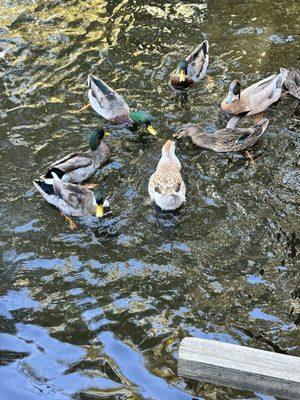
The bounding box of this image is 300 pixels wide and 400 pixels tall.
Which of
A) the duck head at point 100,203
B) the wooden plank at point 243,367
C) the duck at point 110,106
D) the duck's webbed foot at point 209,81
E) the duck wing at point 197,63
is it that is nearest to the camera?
the wooden plank at point 243,367

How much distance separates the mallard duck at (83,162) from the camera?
7.57m

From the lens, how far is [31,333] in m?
5.88

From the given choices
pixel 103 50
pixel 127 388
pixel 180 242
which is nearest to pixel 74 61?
pixel 103 50

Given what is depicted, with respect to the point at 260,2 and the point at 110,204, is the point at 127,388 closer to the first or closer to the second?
the point at 110,204

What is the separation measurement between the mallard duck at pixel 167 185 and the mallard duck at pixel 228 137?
2.33 feet

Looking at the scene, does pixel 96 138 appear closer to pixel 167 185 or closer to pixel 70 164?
pixel 70 164

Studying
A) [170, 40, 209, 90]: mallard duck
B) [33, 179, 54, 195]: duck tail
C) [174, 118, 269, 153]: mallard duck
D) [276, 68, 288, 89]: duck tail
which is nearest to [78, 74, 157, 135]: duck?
[174, 118, 269, 153]: mallard duck

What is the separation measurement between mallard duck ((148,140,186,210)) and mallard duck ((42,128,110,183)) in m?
0.82

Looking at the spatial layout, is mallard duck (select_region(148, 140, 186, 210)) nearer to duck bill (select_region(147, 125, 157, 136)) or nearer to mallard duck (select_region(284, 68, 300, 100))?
duck bill (select_region(147, 125, 157, 136))

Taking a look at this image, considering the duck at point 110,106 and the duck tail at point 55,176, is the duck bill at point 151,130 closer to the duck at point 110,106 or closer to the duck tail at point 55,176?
the duck at point 110,106

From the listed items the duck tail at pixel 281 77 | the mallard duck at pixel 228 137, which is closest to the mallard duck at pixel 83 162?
the mallard duck at pixel 228 137

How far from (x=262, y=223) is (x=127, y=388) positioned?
2.61m

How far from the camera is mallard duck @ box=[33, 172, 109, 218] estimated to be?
7219 millimetres

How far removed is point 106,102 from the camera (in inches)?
348
